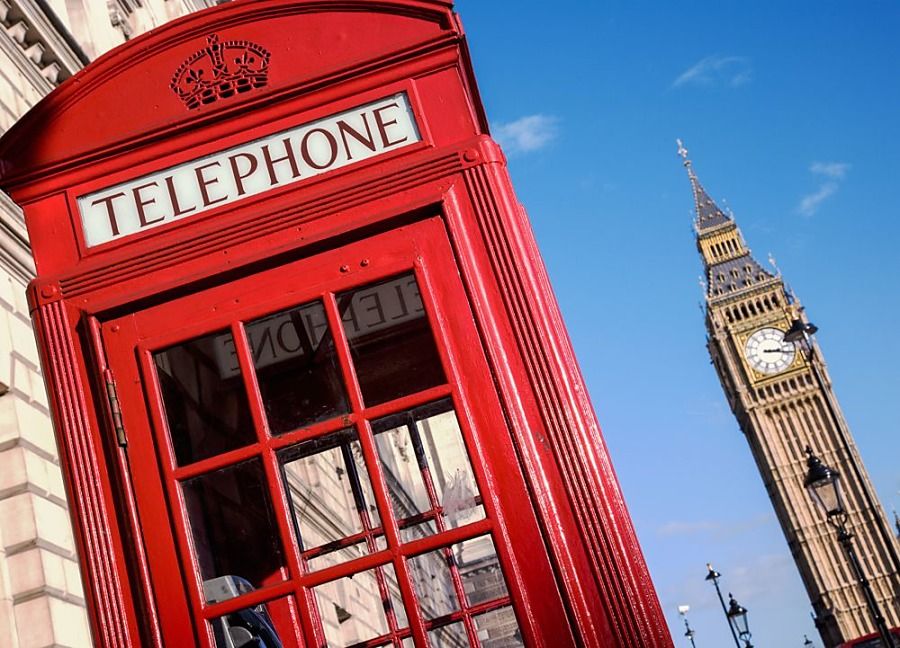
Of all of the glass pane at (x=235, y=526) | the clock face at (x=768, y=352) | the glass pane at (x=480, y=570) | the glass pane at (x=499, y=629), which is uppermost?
the clock face at (x=768, y=352)

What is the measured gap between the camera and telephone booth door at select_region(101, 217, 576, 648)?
2629 mm

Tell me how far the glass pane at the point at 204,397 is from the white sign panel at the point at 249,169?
35cm

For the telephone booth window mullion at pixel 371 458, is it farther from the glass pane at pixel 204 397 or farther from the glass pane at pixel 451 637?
the glass pane at pixel 451 637

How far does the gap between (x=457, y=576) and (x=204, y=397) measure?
1150 mm

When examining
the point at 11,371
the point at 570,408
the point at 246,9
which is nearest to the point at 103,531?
the point at 570,408

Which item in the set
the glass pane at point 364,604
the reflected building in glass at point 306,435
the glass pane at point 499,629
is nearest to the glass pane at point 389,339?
the reflected building in glass at point 306,435

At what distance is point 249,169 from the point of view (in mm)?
2959

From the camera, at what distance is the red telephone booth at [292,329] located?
8.66 ft

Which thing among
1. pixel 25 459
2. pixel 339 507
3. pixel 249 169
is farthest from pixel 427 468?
pixel 25 459

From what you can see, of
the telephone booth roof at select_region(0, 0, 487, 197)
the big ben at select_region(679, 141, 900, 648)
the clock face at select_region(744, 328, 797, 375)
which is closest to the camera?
the telephone booth roof at select_region(0, 0, 487, 197)

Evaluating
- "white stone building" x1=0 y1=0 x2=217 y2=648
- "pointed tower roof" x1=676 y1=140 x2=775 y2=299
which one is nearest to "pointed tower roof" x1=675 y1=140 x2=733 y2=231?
"pointed tower roof" x1=676 y1=140 x2=775 y2=299

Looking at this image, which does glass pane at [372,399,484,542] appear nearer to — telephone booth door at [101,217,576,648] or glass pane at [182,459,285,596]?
telephone booth door at [101,217,576,648]

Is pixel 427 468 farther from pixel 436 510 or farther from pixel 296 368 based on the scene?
pixel 296 368

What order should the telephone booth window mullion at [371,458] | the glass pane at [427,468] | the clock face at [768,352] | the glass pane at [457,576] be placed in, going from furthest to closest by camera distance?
the clock face at [768,352] < the glass pane at [427,468] < the glass pane at [457,576] < the telephone booth window mullion at [371,458]
